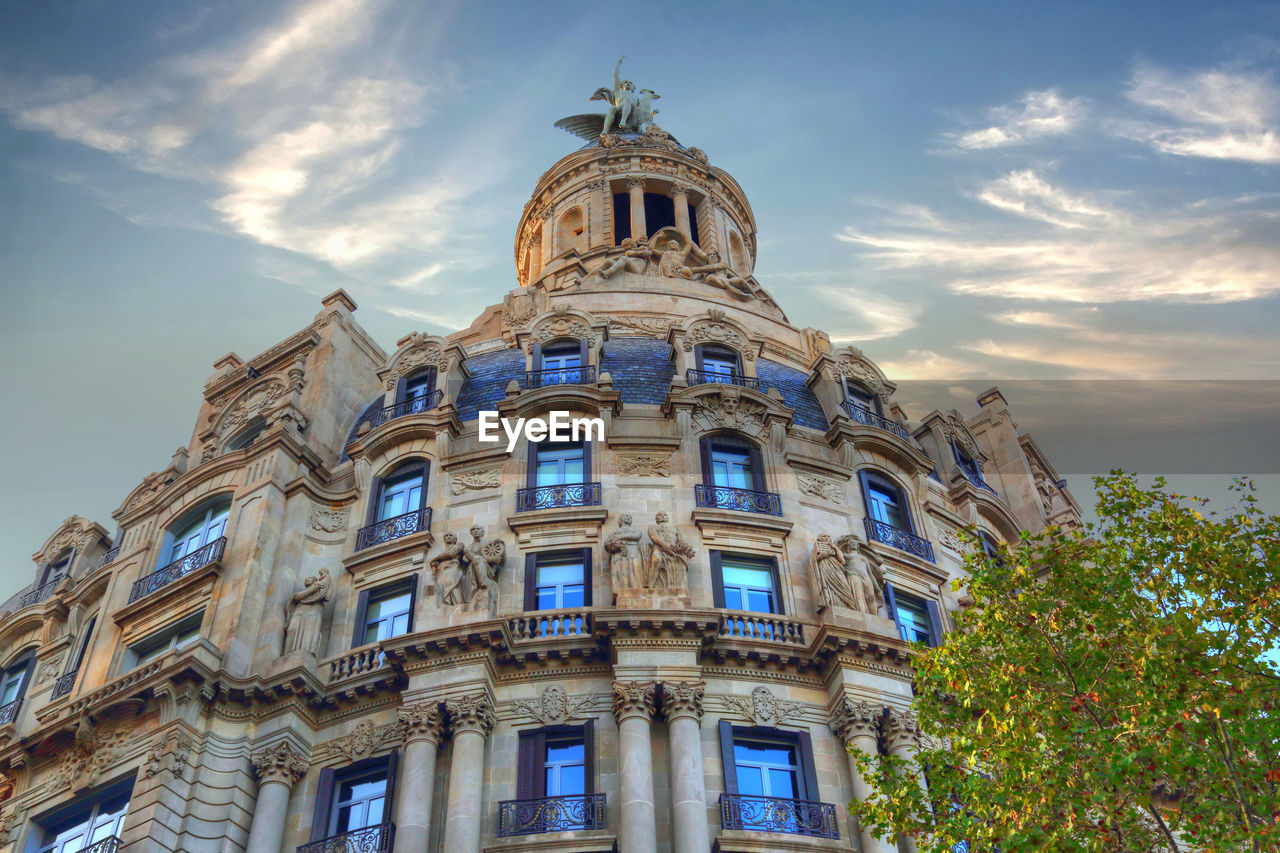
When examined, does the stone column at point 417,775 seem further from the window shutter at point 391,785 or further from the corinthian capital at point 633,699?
the corinthian capital at point 633,699

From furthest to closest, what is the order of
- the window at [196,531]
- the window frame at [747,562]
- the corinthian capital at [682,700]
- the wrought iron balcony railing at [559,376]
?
the wrought iron balcony railing at [559,376], the window at [196,531], the window frame at [747,562], the corinthian capital at [682,700]

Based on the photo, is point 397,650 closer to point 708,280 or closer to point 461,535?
point 461,535

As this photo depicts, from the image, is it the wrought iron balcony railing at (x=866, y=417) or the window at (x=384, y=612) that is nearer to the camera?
the window at (x=384, y=612)

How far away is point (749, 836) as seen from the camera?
24.8 m

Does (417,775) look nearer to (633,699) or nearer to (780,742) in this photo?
(633,699)

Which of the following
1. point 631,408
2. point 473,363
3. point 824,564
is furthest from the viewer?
point 473,363

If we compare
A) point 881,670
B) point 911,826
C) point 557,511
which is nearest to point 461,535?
point 557,511

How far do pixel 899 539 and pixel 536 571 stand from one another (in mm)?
10208

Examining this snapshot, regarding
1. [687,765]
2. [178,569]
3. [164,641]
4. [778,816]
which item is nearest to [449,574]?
[687,765]

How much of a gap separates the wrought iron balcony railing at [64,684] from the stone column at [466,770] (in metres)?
12.8

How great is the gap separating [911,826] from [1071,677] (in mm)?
3677

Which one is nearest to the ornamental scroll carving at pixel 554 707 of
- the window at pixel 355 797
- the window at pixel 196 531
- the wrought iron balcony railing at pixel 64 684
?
the window at pixel 355 797

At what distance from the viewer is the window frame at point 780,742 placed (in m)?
26.2

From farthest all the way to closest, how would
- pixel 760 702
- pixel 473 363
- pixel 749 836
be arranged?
1. pixel 473 363
2. pixel 760 702
3. pixel 749 836
